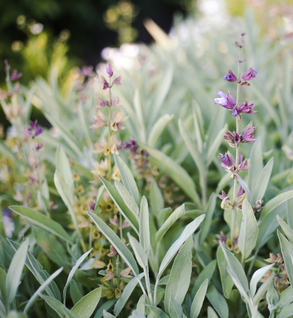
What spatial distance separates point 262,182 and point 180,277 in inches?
11.6

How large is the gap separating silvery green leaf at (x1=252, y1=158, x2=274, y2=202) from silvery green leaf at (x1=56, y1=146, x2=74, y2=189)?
465 mm

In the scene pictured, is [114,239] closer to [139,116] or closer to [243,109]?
[243,109]

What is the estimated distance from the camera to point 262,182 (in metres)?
0.86

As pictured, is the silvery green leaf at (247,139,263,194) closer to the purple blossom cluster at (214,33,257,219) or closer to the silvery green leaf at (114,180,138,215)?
the purple blossom cluster at (214,33,257,219)

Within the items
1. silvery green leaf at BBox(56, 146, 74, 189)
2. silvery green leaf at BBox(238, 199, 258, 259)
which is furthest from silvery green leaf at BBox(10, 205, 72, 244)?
silvery green leaf at BBox(238, 199, 258, 259)

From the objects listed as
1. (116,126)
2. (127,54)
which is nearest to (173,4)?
(127,54)

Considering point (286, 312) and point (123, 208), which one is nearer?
point (286, 312)

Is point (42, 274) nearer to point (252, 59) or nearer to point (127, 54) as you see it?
point (252, 59)

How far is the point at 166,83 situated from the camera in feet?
4.28

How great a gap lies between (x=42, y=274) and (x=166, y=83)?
0.79 m

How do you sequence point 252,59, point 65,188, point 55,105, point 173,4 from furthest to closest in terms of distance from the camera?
point 173,4 < point 252,59 < point 55,105 < point 65,188

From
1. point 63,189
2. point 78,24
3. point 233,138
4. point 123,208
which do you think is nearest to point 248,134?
point 233,138

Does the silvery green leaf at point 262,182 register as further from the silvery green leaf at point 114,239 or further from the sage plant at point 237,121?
the silvery green leaf at point 114,239

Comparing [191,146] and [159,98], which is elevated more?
[159,98]
